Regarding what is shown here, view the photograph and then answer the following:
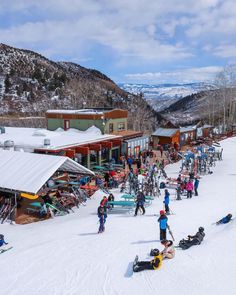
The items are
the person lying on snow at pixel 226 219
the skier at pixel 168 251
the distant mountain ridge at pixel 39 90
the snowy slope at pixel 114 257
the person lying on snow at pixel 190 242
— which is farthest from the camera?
the distant mountain ridge at pixel 39 90

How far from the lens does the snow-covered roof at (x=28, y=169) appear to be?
17.1 metres

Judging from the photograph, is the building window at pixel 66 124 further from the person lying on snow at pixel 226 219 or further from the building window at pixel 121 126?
the person lying on snow at pixel 226 219

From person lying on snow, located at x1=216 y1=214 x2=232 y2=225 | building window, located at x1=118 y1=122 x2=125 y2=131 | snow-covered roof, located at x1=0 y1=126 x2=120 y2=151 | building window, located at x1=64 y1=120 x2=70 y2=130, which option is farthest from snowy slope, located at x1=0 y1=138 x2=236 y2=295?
building window, located at x1=118 y1=122 x2=125 y2=131

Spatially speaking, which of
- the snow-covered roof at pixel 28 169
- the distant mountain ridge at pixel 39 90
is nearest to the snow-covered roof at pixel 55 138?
the snow-covered roof at pixel 28 169

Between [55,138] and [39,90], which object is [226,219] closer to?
[55,138]

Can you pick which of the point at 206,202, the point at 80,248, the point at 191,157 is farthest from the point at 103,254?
the point at 191,157

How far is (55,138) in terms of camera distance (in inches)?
1125

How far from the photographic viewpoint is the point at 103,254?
1140 cm

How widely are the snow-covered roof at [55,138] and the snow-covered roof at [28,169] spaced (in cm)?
454

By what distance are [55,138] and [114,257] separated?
18778 mm

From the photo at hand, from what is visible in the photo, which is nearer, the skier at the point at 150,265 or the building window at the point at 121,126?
the skier at the point at 150,265

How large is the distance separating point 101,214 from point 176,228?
3198mm

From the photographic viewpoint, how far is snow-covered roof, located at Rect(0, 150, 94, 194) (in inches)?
674

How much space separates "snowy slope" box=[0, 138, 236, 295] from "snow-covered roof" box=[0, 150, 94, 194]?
6.78ft
